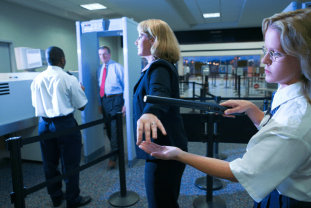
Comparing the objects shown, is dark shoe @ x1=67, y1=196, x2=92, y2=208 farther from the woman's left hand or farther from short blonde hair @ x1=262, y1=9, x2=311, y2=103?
short blonde hair @ x1=262, y1=9, x2=311, y2=103

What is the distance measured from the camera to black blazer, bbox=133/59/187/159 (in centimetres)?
120

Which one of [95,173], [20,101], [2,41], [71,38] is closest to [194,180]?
[95,173]

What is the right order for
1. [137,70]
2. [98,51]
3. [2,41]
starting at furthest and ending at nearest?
[2,41]
[98,51]
[137,70]

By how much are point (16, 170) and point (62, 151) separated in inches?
32.9

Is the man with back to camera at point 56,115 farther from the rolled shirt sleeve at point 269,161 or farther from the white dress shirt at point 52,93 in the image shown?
the rolled shirt sleeve at point 269,161

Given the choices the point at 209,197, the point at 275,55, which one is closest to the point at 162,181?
the point at 275,55

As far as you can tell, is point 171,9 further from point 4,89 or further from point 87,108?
point 4,89

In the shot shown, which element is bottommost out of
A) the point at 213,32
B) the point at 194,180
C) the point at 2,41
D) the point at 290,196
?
the point at 194,180

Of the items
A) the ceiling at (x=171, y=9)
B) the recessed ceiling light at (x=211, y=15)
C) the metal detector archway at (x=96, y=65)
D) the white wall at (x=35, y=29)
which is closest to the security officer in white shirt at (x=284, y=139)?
the metal detector archway at (x=96, y=65)

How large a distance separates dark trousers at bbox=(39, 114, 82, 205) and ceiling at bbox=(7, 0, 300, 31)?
15.6 ft

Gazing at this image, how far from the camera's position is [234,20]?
9086 millimetres

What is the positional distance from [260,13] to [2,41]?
24.6ft

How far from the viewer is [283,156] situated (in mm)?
623

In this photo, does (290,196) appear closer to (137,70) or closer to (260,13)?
(137,70)
